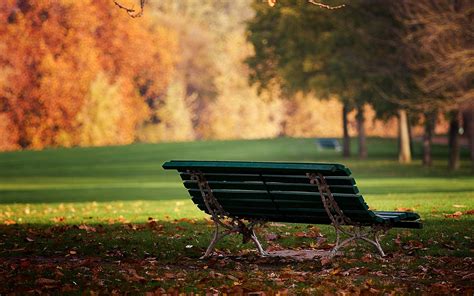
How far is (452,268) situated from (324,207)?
1.24 metres

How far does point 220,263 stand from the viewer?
32.7 feet

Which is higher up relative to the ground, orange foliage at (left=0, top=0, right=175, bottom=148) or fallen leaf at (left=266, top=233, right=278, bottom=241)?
orange foliage at (left=0, top=0, right=175, bottom=148)

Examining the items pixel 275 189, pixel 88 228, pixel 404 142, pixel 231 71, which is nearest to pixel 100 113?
pixel 231 71

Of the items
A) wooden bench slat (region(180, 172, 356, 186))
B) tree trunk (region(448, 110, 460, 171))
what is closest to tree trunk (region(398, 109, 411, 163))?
tree trunk (region(448, 110, 460, 171))

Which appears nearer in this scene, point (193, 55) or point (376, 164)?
point (376, 164)

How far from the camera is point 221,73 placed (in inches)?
3462

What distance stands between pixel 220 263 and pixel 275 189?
91cm

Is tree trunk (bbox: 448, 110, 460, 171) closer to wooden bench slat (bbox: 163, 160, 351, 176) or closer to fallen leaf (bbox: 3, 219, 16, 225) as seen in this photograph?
fallen leaf (bbox: 3, 219, 16, 225)

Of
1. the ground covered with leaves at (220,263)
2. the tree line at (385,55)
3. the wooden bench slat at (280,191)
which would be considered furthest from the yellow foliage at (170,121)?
the wooden bench slat at (280,191)

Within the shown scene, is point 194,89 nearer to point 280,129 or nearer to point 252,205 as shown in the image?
point 280,129

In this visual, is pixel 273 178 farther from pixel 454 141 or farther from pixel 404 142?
pixel 404 142

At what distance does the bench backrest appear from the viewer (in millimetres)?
9164

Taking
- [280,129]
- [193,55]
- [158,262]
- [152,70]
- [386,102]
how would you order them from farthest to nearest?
[280,129] < [193,55] < [152,70] < [386,102] < [158,262]

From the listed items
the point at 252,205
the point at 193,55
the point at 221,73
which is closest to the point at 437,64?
A: the point at 252,205
